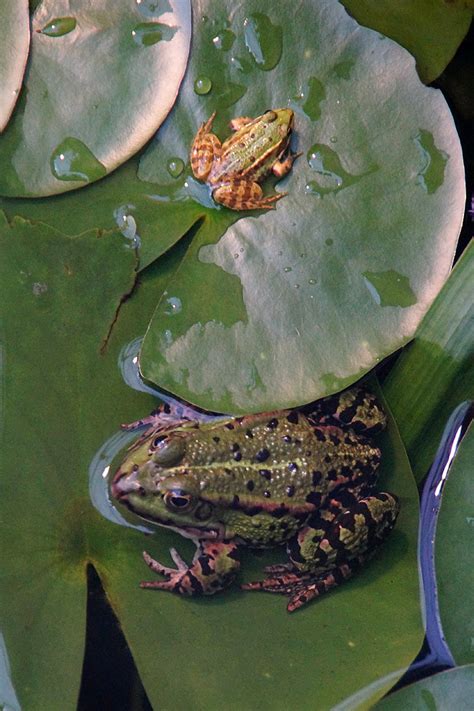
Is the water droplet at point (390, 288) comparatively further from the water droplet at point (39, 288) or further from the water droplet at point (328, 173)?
the water droplet at point (39, 288)

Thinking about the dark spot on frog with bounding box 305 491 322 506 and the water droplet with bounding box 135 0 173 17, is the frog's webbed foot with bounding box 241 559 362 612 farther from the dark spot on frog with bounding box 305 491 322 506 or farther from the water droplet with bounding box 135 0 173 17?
the water droplet with bounding box 135 0 173 17

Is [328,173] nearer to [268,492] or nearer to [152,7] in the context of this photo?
[152,7]

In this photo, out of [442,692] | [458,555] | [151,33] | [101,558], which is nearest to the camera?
[442,692]

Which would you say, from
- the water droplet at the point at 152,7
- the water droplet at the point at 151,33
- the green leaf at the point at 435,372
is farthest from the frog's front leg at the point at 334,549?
the water droplet at the point at 152,7

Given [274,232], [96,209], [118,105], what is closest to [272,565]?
[274,232]

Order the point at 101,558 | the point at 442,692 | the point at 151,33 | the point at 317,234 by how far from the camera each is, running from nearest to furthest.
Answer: the point at 442,692 → the point at 101,558 → the point at 317,234 → the point at 151,33

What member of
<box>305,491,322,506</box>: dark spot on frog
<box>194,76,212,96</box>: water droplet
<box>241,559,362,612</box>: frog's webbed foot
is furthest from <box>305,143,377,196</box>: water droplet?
<box>241,559,362,612</box>: frog's webbed foot

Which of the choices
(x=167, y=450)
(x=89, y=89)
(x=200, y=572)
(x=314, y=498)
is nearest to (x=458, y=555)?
(x=314, y=498)
